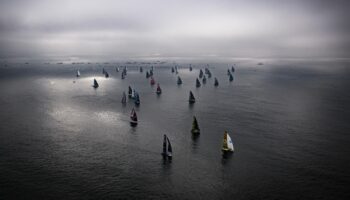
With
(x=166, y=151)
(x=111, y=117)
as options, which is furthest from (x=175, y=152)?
(x=111, y=117)

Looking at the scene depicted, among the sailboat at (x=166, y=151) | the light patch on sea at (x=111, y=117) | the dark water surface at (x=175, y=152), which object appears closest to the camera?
the dark water surface at (x=175, y=152)

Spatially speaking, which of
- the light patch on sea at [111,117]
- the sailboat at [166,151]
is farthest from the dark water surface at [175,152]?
the sailboat at [166,151]

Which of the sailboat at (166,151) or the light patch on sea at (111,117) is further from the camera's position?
the light patch on sea at (111,117)

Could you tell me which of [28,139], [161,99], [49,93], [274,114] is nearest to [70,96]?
[49,93]

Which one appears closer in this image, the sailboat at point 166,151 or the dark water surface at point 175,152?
the dark water surface at point 175,152

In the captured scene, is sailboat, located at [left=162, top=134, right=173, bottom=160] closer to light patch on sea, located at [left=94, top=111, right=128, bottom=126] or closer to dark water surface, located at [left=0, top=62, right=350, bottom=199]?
dark water surface, located at [left=0, top=62, right=350, bottom=199]

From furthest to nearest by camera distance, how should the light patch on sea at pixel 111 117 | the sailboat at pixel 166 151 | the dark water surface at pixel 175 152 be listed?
1. the light patch on sea at pixel 111 117
2. the sailboat at pixel 166 151
3. the dark water surface at pixel 175 152

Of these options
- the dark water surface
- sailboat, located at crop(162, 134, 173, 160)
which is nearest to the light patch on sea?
the dark water surface

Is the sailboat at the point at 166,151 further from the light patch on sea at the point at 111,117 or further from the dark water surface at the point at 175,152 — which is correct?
the light patch on sea at the point at 111,117

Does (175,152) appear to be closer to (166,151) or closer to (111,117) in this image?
(166,151)
